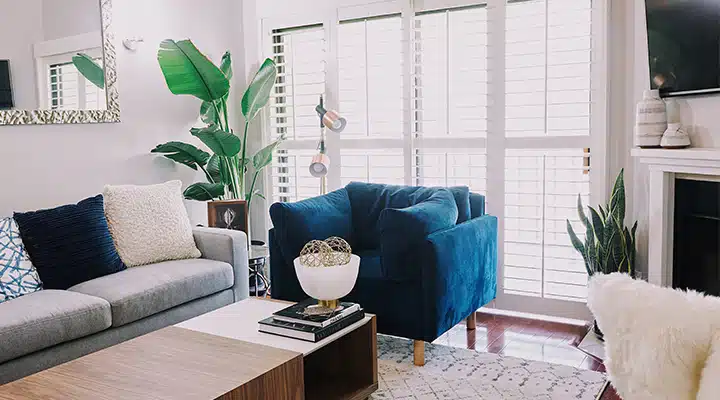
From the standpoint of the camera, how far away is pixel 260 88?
15.1 ft

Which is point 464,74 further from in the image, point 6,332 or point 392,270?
point 6,332

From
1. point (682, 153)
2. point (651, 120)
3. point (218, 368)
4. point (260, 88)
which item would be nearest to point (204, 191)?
point (260, 88)

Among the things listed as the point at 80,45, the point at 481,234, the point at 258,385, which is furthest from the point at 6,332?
the point at 481,234

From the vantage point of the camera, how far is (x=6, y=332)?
262cm

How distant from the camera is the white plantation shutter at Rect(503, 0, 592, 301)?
3756 millimetres

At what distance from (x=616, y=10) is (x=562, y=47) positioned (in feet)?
1.10

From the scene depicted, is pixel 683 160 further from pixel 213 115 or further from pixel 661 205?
pixel 213 115

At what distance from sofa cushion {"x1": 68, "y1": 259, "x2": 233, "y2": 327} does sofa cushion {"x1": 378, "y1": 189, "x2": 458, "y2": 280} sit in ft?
3.24

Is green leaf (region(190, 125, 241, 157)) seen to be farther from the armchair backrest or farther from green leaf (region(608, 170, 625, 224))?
green leaf (region(608, 170, 625, 224))

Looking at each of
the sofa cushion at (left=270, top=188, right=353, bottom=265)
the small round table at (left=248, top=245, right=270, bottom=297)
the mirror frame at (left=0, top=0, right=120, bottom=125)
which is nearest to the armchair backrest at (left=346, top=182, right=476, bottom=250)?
the sofa cushion at (left=270, top=188, right=353, bottom=265)

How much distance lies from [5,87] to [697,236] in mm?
3601

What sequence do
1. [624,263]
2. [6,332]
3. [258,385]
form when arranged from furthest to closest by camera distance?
[624,263] → [6,332] → [258,385]

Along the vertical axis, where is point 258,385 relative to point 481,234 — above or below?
below

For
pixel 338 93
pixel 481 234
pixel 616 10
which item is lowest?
pixel 481 234
